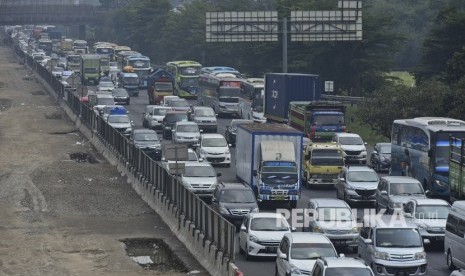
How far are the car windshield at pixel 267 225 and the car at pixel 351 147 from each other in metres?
26.3

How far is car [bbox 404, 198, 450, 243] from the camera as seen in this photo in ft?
126

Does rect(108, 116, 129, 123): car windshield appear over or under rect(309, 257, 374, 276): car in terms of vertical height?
under

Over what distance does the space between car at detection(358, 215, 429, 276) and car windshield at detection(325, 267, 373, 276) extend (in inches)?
196

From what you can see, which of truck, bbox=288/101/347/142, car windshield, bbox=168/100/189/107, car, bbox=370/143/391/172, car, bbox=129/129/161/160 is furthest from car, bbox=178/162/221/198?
car windshield, bbox=168/100/189/107

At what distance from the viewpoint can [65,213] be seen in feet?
166

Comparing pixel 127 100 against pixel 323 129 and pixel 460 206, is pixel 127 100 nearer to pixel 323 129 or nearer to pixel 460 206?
pixel 323 129

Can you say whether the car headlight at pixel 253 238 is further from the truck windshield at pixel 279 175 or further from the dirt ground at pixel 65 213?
the truck windshield at pixel 279 175

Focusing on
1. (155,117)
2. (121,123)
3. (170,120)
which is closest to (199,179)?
(170,120)

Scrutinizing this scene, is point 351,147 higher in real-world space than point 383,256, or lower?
lower

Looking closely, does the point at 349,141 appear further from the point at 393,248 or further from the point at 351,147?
the point at 393,248

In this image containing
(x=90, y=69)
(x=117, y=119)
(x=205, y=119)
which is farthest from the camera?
(x=90, y=69)

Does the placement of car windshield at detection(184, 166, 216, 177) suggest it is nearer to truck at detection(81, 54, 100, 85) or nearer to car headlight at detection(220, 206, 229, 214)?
car headlight at detection(220, 206, 229, 214)

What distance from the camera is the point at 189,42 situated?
156 metres

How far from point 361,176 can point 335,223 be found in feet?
37.0
